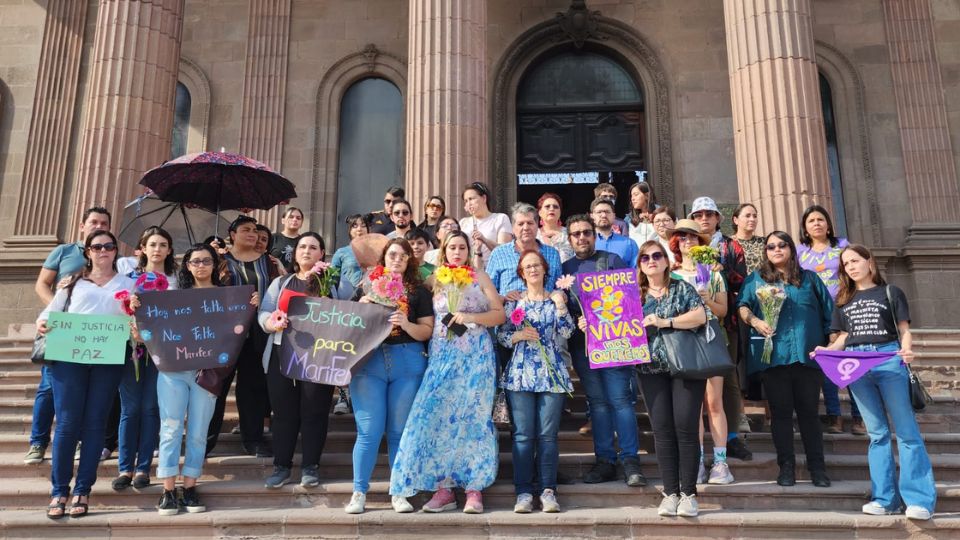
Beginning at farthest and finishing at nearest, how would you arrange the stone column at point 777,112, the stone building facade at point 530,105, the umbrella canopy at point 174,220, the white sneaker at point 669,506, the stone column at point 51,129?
the stone column at point 51,129
the stone building facade at point 530,105
the stone column at point 777,112
the umbrella canopy at point 174,220
the white sneaker at point 669,506

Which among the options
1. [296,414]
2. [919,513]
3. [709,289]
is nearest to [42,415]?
[296,414]

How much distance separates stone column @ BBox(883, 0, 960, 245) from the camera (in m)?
14.7

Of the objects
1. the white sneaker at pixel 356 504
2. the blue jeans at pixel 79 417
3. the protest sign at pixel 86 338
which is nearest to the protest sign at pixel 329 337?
the white sneaker at pixel 356 504

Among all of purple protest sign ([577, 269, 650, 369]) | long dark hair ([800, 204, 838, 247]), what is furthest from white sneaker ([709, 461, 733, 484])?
long dark hair ([800, 204, 838, 247])

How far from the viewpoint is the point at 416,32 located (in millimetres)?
11383

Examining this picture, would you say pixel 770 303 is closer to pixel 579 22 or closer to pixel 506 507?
pixel 506 507

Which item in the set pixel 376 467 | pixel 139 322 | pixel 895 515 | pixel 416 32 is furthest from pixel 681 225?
pixel 416 32

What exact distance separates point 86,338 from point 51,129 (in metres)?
12.8

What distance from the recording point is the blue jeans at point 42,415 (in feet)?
22.0

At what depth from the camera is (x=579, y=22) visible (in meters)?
15.9

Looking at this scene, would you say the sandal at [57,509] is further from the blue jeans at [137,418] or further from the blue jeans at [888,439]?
the blue jeans at [888,439]

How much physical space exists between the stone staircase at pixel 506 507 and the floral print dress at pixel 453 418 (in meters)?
0.31

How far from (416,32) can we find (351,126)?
5.57 m

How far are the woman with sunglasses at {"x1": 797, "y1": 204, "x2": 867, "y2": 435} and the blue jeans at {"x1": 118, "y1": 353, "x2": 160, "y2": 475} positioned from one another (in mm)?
6517
